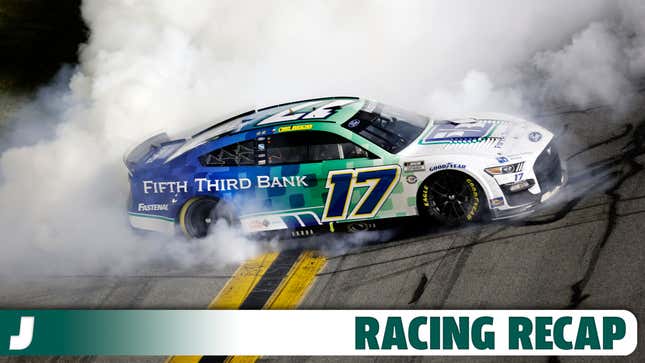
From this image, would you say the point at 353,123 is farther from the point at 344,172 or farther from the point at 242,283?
the point at 242,283

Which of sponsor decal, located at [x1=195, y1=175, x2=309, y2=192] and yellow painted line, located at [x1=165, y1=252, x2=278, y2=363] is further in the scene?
sponsor decal, located at [x1=195, y1=175, x2=309, y2=192]

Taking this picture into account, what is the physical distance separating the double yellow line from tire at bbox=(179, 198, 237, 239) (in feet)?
2.17

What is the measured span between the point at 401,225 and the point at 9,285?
4581mm

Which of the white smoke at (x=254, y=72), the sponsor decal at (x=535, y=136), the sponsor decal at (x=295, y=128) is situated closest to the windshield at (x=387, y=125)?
the sponsor decal at (x=295, y=128)

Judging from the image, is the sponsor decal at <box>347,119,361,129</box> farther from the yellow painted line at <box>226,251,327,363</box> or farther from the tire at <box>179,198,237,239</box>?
the tire at <box>179,198,237,239</box>

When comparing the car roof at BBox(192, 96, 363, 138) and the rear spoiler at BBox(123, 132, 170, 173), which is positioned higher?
the car roof at BBox(192, 96, 363, 138)

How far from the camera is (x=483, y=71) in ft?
44.8

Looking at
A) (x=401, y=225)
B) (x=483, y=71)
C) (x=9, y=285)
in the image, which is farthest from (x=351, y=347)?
(x=483, y=71)

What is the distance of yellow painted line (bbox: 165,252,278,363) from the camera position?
832 cm

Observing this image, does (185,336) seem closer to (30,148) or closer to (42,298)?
(42,298)

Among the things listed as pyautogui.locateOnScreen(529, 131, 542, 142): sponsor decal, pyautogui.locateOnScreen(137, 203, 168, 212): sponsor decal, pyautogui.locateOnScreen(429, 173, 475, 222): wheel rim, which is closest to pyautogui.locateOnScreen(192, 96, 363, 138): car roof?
pyautogui.locateOnScreen(137, 203, 168, 212): sponsor decal

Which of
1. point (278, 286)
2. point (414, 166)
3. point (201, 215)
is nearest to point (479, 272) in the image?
point (414, 166)

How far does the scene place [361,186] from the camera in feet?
28.8

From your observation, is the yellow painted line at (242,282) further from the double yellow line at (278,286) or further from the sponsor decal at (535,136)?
the sponsor decal at (535,136)
